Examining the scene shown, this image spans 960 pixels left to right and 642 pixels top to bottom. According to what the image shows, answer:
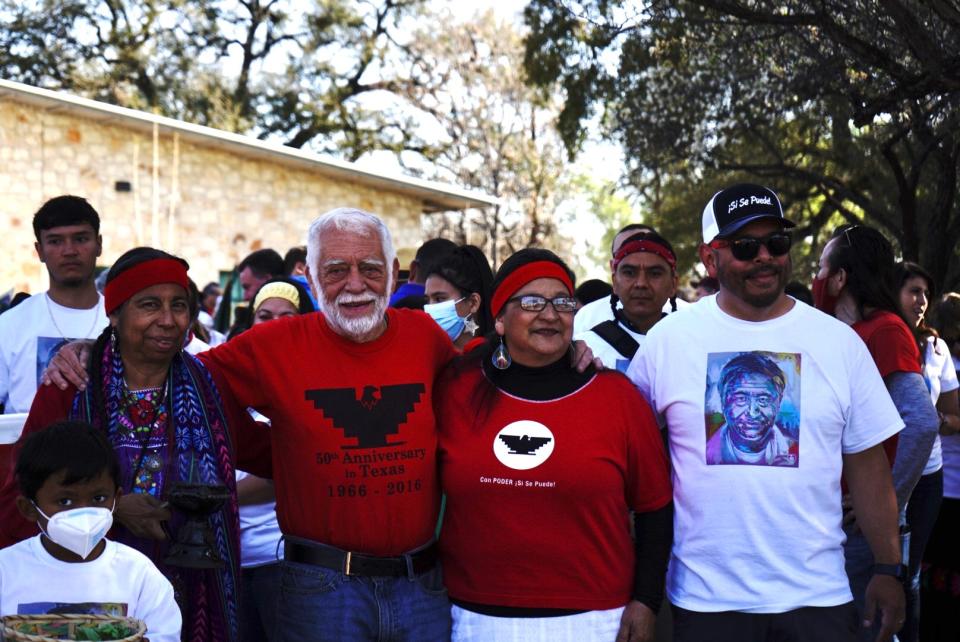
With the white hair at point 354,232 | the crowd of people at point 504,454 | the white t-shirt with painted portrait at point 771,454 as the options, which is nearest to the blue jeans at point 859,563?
the crowd of people at point 504,454

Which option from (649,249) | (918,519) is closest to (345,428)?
(649,249)

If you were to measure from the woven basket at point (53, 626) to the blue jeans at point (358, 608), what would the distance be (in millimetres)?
696

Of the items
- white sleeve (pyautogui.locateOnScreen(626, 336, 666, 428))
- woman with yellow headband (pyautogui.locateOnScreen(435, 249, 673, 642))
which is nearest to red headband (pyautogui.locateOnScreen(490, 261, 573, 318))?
woman with yellow headband (pyautogui.locateOnScreen(435, 249, 673, 642))

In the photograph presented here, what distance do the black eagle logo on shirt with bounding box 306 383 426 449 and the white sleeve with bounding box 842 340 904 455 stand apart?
5.07ft

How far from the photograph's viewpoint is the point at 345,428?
12.7ft

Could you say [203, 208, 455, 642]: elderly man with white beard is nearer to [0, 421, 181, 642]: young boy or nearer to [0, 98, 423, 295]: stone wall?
[0, 421, 181, 642]: young boy

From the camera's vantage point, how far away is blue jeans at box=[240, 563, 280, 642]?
15.7 feet

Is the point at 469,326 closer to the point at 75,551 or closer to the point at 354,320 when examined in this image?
the point at 354,320

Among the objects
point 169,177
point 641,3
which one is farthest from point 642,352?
point 169,177

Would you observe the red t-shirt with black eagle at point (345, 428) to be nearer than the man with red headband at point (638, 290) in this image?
Yes

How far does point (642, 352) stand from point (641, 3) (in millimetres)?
6254

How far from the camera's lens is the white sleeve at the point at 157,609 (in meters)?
3.44

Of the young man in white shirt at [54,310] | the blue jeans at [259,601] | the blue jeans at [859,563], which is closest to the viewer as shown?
the blue jeans at [259,601]

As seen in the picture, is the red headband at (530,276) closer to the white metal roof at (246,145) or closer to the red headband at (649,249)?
the red headband at (649,249)
